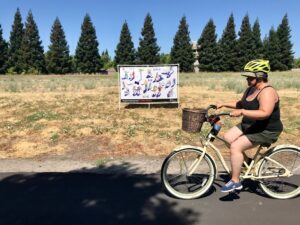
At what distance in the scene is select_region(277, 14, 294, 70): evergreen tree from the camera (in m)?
81.0

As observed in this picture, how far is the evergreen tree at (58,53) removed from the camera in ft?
246

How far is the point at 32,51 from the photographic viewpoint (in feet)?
242

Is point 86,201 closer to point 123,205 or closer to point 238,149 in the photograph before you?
point 123,205

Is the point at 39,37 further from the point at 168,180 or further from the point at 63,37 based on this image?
the point at 168,180

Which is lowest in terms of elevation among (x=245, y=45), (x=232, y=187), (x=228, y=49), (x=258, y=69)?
(x=232, y=187)

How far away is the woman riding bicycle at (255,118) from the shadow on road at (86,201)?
2.91 ft

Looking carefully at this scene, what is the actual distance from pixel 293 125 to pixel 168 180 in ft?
20.5

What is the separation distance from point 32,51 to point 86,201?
2888 inches

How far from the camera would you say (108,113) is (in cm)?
1191

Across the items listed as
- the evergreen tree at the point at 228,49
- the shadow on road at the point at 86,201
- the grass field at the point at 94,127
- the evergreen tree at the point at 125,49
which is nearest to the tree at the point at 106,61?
the evergreen tree at the point at 125,49

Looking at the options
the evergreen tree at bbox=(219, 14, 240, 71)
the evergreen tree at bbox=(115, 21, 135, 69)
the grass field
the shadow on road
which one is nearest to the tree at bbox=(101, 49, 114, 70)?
the evergreen tree at bbox=(115, 21, 135, 69)

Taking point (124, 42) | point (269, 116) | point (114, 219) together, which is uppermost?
point (124, 42)

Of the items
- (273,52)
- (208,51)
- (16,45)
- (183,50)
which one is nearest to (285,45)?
(273,52)

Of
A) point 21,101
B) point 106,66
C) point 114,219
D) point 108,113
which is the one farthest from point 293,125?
point 106,66
